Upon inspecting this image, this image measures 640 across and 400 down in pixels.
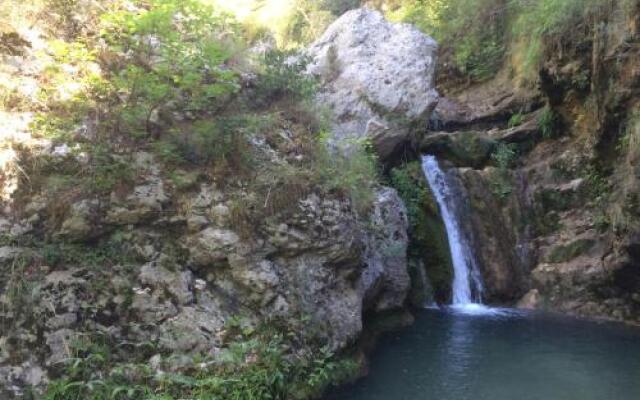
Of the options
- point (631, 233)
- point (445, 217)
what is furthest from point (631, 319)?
point (445, 217)

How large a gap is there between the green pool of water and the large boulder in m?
4.23

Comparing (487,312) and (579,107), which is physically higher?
(579,107)

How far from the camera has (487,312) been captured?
37.9 ft

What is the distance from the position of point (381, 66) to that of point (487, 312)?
597cm

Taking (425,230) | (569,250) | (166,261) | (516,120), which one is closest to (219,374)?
(166,261)

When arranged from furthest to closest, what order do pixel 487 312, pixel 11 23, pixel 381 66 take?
pixel 381 66 < pixel 487 312 < pixel 11 23

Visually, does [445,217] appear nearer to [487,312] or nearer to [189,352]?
[487,312]

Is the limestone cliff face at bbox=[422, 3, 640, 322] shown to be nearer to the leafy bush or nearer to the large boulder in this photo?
the leafy bush

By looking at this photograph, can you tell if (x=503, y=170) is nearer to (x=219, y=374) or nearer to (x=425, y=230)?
(x=425, y=230)

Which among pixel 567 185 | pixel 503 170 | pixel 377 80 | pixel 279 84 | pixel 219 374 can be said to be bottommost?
pixel 219 374

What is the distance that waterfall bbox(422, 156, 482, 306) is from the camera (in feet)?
40.7

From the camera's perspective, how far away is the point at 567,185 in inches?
504

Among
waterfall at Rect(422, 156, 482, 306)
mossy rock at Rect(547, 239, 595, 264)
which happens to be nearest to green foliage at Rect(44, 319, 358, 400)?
waterfall at Rect(422, 156, 482, 306)

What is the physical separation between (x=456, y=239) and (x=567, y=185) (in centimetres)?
282
